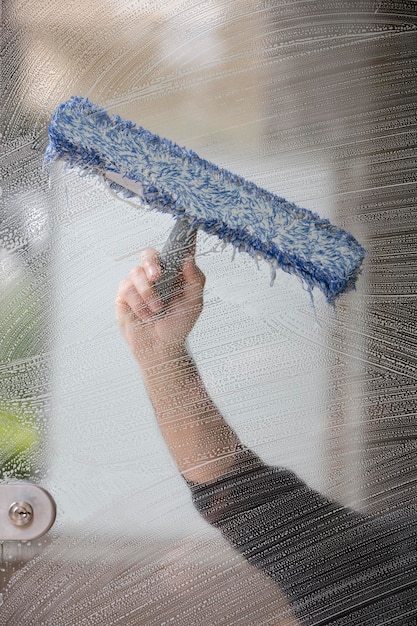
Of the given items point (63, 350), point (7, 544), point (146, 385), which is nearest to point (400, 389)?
point (146, 385)

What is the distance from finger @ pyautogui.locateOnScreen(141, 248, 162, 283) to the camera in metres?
0.82

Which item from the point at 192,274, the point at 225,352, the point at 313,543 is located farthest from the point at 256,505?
the point at 192,274

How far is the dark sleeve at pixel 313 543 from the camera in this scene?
30.5 inches

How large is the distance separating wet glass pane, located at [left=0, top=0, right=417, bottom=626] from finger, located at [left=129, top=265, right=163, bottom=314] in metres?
0.02

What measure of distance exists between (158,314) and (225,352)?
0.10 metres

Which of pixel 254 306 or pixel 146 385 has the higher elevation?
pixel 254 306

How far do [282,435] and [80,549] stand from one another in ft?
0.94

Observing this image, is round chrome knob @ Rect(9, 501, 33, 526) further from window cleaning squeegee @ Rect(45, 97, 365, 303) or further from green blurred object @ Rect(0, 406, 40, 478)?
window cleaning squeegee @ Rect(45, 97, 365, 303)

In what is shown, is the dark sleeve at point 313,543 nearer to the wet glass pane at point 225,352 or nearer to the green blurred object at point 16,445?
A: the wet glass pane at point 225,352

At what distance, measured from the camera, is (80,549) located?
812 mm

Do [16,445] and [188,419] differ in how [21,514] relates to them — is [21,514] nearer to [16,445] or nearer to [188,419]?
[16,445]

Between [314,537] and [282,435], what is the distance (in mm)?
126

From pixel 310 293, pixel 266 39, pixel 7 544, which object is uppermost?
pixel 266 39

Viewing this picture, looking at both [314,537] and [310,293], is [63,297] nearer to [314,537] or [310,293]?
[310,293]
